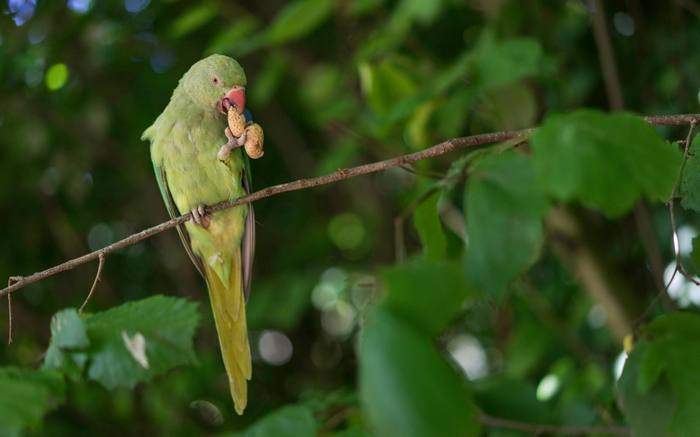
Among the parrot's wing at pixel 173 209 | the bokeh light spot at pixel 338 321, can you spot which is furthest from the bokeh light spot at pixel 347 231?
the parrot's wing at pixel 173 209

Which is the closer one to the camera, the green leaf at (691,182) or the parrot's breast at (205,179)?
the green leaf at (691,182)

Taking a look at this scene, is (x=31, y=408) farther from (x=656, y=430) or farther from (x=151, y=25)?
(x=151, y=25)

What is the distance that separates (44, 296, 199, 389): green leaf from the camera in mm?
1088

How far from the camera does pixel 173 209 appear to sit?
4.79 ft

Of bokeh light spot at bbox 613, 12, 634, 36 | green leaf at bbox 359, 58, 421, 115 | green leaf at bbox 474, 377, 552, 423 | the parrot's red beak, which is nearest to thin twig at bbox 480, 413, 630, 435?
green leaf at bbox 474, 377, 552, 423

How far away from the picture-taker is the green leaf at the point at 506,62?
1.57 meters

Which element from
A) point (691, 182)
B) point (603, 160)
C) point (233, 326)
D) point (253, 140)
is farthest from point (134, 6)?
point (603, 160)

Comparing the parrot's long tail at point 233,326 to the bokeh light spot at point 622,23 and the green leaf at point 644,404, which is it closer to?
the green leaf at point 644,404

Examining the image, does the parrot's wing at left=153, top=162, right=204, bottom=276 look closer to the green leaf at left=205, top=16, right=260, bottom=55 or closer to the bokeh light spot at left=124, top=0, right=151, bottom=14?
the green leaf at left=205, top=16, right=260, bottom=55

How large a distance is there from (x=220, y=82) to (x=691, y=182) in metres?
0.60

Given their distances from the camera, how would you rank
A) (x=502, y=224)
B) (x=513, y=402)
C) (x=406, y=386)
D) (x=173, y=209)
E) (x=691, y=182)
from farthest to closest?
(x=173, y=209), (x=513, y=402), (x=691, y=182), (x=502, y=224), (x=406, y=386)

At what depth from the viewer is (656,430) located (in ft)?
2.89

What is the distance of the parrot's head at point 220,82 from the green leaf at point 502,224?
46cm

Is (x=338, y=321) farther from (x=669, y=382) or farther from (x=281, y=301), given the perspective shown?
(x=669, y=382)
